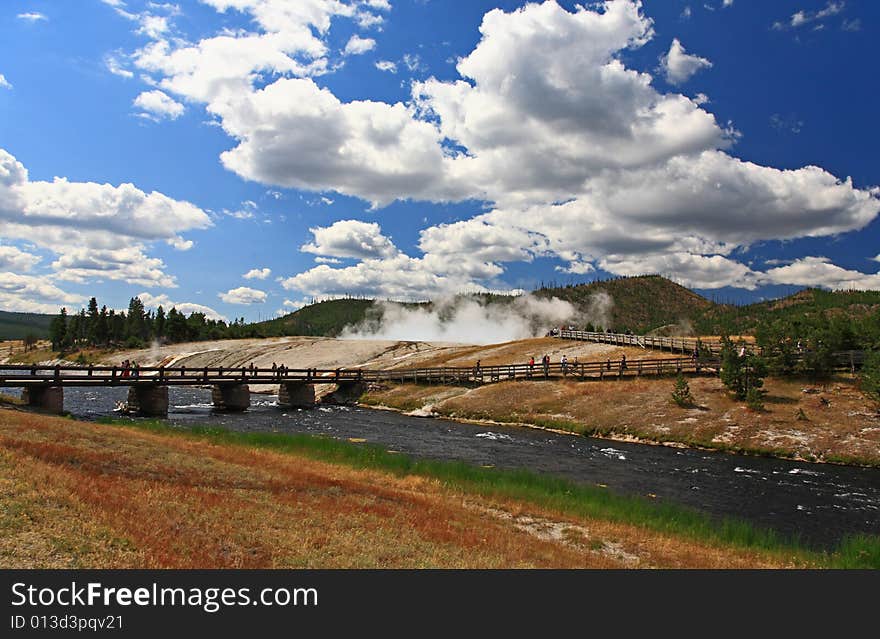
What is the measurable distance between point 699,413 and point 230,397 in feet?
Answer: 159

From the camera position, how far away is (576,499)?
23016mm

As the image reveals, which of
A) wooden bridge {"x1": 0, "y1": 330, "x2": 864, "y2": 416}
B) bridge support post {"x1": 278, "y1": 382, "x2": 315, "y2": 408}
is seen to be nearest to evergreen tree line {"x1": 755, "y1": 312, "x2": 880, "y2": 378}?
wooden bridge {"x1": 0, "y1": 330, "x2": 864, "y2": 416}

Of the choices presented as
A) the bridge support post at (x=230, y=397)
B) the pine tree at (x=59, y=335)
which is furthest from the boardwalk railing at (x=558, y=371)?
the pine tree at (x=59, y=335)

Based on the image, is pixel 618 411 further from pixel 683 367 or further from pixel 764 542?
pixel 764 542

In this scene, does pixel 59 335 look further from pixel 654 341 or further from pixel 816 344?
pixel 816 344

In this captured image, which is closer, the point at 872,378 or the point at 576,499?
the point at 576,499

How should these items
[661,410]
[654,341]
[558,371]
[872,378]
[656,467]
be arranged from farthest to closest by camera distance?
1. [654,341]
2. [558,371]
3. [661,410]
4. [872,378]
5. [656,467]

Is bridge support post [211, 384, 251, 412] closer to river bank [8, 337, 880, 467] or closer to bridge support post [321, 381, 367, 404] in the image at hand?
bridge support post [321, 381, 367, 404]

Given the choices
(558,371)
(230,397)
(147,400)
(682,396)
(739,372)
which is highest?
(739,372)

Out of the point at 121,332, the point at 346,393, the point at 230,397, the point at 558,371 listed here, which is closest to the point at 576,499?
the point at 558,371
